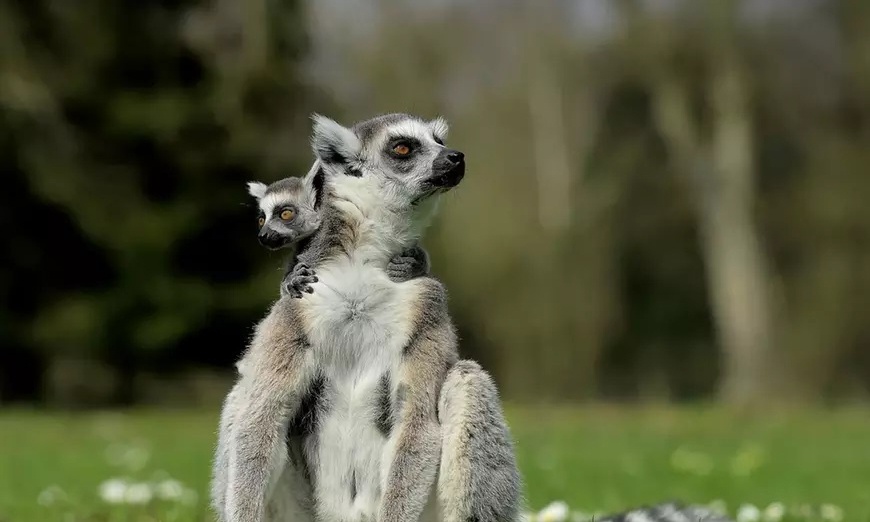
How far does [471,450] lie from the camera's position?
16.7 ft

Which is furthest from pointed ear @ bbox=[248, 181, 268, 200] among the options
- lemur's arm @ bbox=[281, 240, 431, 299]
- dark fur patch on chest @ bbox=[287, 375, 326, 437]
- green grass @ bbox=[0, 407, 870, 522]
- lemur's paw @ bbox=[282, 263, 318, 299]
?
green grass @ bbox=[0, 407, 870, 522]

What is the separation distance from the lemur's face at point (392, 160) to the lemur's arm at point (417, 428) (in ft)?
1.98

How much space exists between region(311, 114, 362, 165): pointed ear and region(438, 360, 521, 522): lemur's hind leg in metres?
1.18

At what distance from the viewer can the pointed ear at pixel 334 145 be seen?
223 inches

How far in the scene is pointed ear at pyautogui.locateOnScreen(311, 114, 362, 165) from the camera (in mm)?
5672

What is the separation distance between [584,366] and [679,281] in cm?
415

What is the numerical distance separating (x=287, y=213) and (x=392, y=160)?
2.08 ft

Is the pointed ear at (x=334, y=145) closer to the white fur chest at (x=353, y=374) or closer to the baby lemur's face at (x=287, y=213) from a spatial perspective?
the baby lemur's face at (x=287, y=213)

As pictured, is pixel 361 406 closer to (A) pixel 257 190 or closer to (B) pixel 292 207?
(B) pixel 292 207

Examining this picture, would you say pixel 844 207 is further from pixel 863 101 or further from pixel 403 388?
pixel 403 388

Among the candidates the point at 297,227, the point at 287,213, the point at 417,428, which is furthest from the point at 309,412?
the point at 287,213

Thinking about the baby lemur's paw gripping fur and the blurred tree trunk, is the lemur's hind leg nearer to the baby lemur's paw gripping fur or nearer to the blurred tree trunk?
the baby lemur's paw gripping fur

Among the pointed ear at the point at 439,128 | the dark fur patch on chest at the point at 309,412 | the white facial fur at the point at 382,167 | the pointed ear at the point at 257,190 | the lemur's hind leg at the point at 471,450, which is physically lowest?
the lemur's hind leg at the point at 471,450

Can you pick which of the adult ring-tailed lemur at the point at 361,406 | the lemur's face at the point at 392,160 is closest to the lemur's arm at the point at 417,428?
the adult ring-tailed lemur at the point at 361,406
